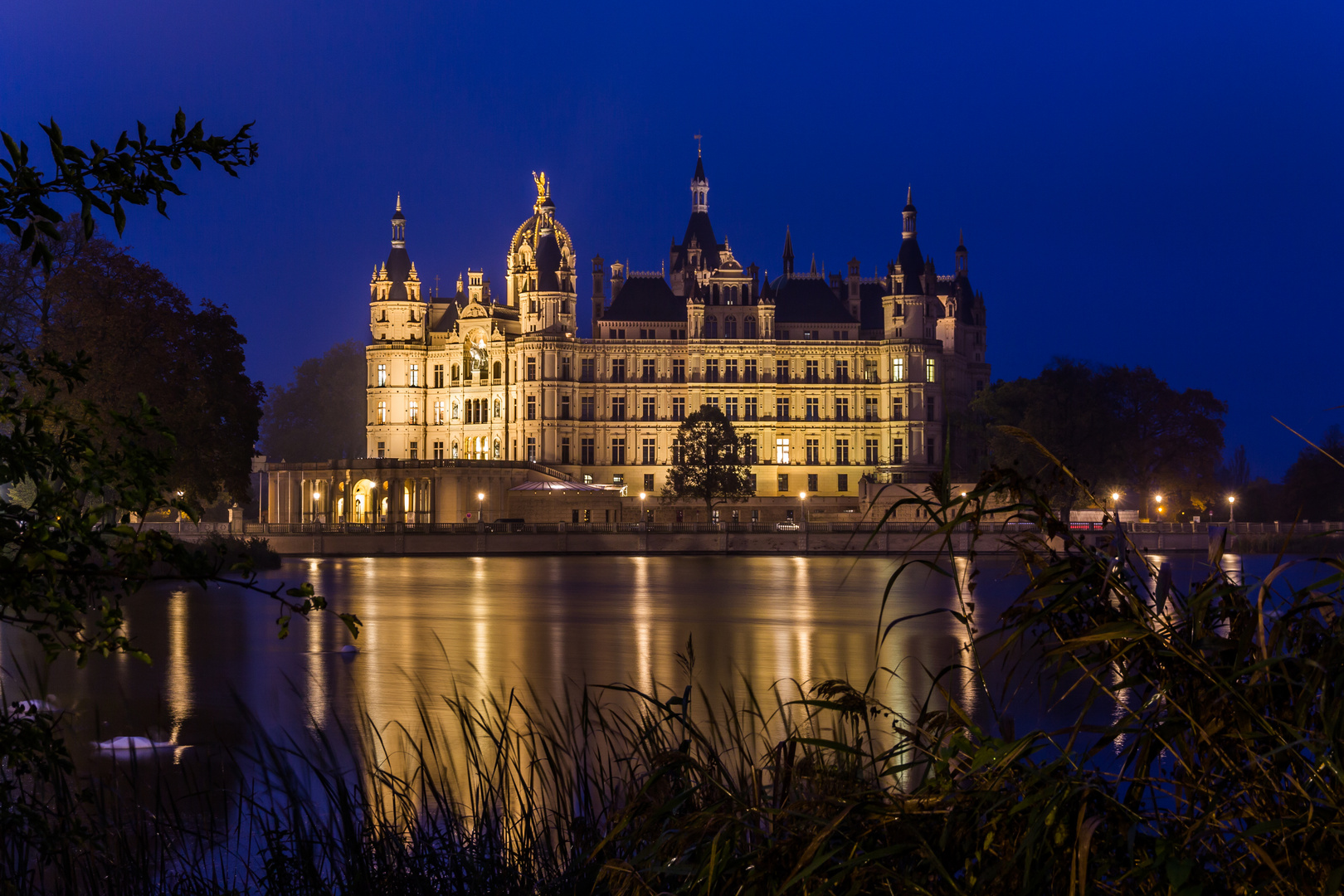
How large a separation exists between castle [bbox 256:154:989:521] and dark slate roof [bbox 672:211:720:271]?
9.07 feet

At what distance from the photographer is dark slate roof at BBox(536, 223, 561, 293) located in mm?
82062

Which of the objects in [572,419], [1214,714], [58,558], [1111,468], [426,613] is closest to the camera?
[1214,714]

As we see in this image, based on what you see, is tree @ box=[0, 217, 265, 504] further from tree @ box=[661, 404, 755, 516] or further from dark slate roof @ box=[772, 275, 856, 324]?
dark slate roof @ box=[772, 275, 856, 324]

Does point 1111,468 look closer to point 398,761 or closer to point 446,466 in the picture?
point 446,466

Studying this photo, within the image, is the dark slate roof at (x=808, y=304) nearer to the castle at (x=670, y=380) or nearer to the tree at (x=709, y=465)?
the castle at (x=670, y=380)

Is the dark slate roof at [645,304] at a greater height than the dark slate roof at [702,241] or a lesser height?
lesser

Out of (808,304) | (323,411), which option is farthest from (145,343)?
(323,411)

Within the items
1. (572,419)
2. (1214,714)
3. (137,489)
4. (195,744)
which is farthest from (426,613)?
(572,419)

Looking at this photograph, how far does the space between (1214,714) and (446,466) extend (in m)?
70.1

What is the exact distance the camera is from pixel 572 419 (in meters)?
81.2

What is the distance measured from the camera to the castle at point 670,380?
81438 mm

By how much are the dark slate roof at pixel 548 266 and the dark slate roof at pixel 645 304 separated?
4.00m

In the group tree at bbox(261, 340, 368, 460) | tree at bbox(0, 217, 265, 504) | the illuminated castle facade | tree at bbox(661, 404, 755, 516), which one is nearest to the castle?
the illuminated castle facade

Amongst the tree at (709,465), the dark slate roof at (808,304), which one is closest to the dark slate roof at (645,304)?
the dark slate roof at (808,304)
